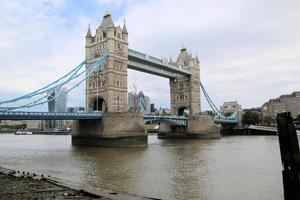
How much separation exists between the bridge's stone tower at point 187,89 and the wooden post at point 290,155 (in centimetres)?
5416

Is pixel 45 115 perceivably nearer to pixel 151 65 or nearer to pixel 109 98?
pixel 109 98

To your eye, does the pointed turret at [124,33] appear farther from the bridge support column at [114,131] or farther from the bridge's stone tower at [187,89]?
the bridge's stone tower at [187,89]

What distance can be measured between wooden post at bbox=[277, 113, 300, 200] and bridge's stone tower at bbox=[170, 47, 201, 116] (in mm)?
54159

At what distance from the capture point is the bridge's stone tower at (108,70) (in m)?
41.1

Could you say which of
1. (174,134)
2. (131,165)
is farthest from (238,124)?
(131,165)

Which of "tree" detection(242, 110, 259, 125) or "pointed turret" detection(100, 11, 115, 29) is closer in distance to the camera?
"pointed turret" detection(100, 11, 115, 29)

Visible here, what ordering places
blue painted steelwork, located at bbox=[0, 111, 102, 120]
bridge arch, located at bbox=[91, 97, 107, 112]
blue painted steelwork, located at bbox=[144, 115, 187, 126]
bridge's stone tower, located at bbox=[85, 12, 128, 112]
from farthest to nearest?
blue painted steelwork, located at bbox=[144, 115, 187, 126] < bridge arch, located at bbox=[91, 97, 107, 112] < bridge's stone tower, located at bbox=[85, 12, 128, 112] < blue painted steelwork, located at bbox=[0, 111, 102, 120]

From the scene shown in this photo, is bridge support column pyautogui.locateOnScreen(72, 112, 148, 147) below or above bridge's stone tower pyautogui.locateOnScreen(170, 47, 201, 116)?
below

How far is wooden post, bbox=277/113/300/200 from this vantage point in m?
6.67

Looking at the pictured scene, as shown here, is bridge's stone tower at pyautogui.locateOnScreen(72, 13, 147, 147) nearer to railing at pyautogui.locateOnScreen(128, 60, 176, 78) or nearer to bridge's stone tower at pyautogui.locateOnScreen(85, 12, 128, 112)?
bridge's stone tower at pyautogui.locateOnScreen(85, 12, 128, 112)

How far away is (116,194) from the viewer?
8.84 m

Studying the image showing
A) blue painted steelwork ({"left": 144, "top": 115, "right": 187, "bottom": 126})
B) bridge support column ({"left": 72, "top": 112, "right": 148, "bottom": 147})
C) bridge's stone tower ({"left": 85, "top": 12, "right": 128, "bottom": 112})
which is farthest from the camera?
blue painted steelwork ({"left": 144, "top": 115, "right": 187, "bottom": 126})

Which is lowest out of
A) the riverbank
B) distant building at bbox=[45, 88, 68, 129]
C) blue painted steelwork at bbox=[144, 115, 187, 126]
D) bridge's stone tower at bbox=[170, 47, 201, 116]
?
the riverbank

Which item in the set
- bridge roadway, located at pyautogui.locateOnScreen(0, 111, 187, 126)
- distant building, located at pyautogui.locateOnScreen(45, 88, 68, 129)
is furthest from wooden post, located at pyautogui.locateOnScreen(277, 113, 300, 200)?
distant building, located at pyautogui.locateOnScreen(45, 88, 68, 129)
